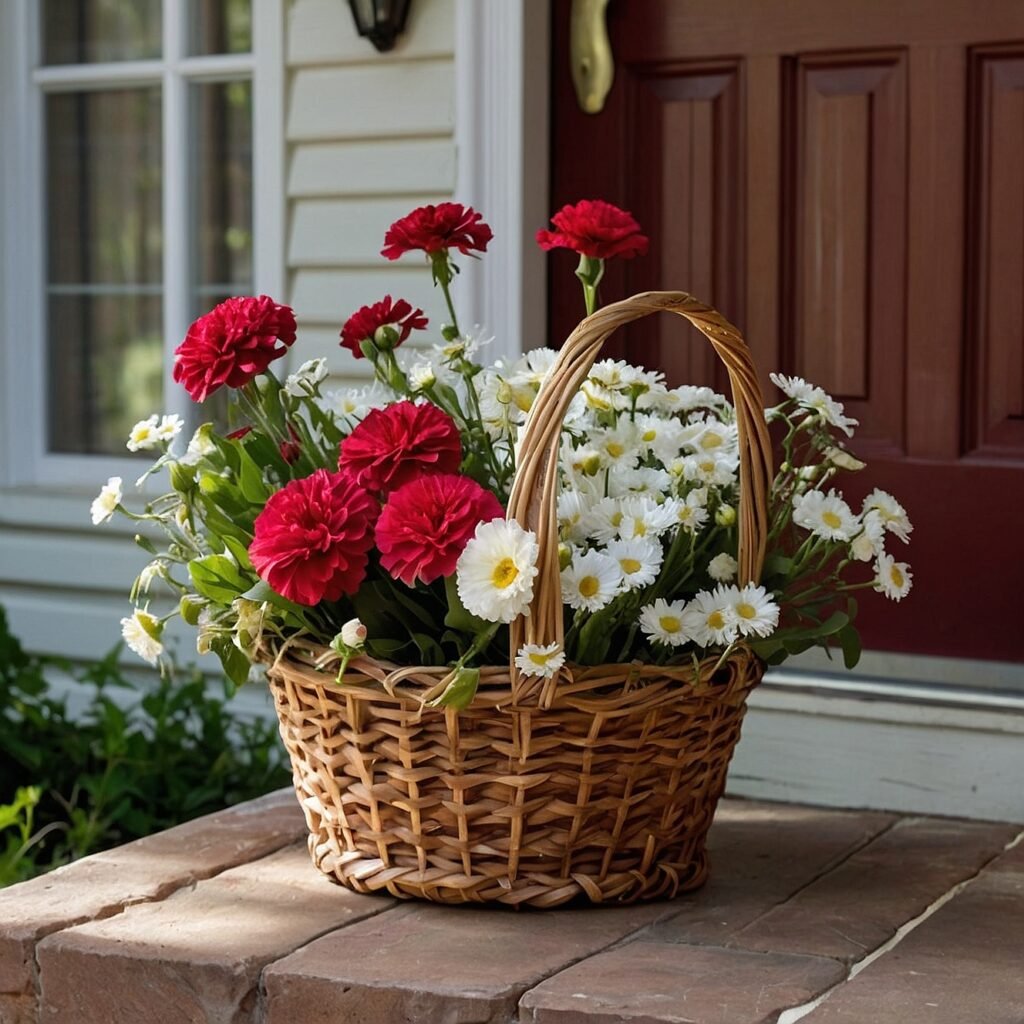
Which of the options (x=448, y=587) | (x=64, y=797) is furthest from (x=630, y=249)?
(x=64, y=797)

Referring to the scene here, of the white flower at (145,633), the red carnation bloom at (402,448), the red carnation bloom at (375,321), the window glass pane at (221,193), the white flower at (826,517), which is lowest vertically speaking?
the white flower at (145,633)

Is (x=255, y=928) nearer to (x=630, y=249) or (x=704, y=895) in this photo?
(x=704, y=895)

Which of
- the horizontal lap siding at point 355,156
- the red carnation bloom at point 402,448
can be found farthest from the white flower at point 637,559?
the horizontal lap siding at point 355,156

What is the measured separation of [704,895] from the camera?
2100 millimetres

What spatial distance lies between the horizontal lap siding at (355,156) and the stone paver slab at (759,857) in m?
1.10

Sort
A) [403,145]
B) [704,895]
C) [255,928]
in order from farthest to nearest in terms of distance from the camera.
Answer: [403,145] < [704,895] < [255,928]

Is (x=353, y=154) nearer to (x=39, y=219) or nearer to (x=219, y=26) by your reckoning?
(x=219, y=26)

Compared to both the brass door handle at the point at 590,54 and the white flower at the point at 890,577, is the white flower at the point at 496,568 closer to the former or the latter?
the white flower at the point at 890,577

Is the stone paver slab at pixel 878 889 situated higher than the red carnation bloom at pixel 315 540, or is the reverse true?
the red carnation bloom at pixel 315 540

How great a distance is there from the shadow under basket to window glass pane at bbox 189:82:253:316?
1.68 m

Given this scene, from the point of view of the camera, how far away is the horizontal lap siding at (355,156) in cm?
308

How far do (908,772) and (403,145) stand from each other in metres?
1.44

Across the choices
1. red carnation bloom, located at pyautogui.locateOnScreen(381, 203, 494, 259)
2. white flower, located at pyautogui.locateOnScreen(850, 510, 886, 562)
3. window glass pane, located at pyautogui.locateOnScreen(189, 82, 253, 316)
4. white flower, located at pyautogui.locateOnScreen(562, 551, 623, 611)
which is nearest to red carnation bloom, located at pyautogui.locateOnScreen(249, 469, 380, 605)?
white flower, located at pyautogui.locateOnScreen(562, 551, 623, 611)

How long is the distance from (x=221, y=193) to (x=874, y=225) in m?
1.42
